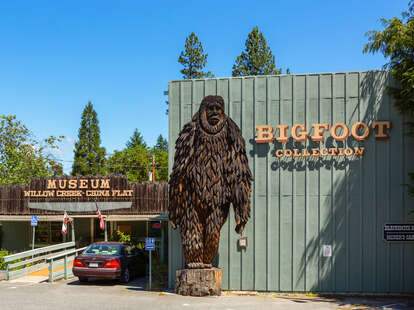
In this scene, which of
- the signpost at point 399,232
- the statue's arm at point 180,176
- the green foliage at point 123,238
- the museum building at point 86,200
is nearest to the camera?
the statue's arm at point 180,176

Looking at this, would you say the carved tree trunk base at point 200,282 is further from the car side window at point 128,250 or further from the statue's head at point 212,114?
the statue's head at point 212,114

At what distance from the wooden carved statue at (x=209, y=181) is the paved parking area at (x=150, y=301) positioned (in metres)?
1.39

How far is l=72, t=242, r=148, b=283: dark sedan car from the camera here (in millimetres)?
14039

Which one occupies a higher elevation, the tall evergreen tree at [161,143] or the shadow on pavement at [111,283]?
the tall evergreen tree at [161,143]

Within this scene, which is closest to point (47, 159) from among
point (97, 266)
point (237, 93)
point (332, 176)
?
point (97, 266)

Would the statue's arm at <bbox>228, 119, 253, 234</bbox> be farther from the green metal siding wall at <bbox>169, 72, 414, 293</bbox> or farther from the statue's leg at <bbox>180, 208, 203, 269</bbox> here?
the statue's leg at <bbox>180, 208, 203, 269</bbox>

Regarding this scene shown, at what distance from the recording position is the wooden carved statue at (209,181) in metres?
12.3

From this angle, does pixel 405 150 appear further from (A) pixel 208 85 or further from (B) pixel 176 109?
(B) pixel 176 109

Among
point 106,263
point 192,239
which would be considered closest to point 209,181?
point 192,239

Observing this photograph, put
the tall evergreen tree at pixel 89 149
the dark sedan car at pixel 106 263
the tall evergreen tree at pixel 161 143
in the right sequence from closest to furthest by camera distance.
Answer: the dark sedan car at pixel 106 263, the tall evergreen tree at pixel 89 149, the tall evergreen tree at pixel 161 143

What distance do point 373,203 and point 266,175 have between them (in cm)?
355

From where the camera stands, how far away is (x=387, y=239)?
41.9 ft

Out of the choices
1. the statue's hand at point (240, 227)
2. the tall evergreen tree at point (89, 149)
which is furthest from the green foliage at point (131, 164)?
the statue's hand at point (240, 227)

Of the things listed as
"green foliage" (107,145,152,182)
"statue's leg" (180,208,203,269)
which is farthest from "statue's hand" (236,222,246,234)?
"green foliage" (107,145,152,182)
